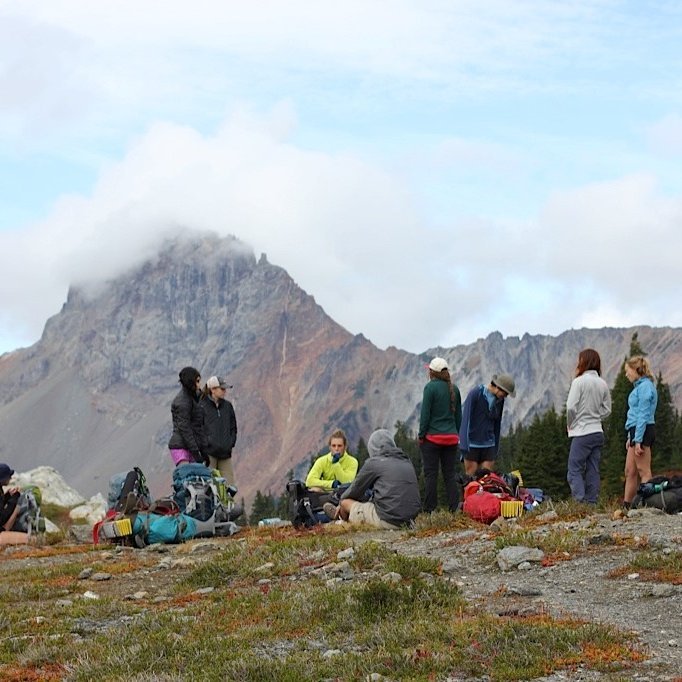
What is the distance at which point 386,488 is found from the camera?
17672 millimetres

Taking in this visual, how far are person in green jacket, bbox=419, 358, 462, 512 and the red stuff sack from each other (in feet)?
4.36

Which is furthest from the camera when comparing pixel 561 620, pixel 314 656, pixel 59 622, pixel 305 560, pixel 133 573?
pixel 133 573

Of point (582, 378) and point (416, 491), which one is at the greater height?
point (582, 378)

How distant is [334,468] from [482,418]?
408cm

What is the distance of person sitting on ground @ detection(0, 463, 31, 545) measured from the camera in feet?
71.7

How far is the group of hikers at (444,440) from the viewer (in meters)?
17.6

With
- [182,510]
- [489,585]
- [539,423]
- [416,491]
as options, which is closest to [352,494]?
[416,491]

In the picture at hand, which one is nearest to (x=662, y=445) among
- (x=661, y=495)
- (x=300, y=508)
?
(x=300, y=508)

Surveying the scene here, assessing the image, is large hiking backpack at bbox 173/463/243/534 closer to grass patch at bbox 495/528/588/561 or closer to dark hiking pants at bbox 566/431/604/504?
dark hiking pants at bbox 566/431/604/504

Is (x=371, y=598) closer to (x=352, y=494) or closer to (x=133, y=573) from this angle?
(x=133, y=573)

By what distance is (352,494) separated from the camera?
18469 millimetres

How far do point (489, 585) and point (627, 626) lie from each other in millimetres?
2544

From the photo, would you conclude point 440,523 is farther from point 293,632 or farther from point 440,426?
point 293,632

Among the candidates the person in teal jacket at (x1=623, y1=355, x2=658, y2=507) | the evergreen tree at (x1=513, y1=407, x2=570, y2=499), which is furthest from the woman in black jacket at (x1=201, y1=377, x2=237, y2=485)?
the evergreen tree at (x1=513, y1=407, x2=570, y2=499)
